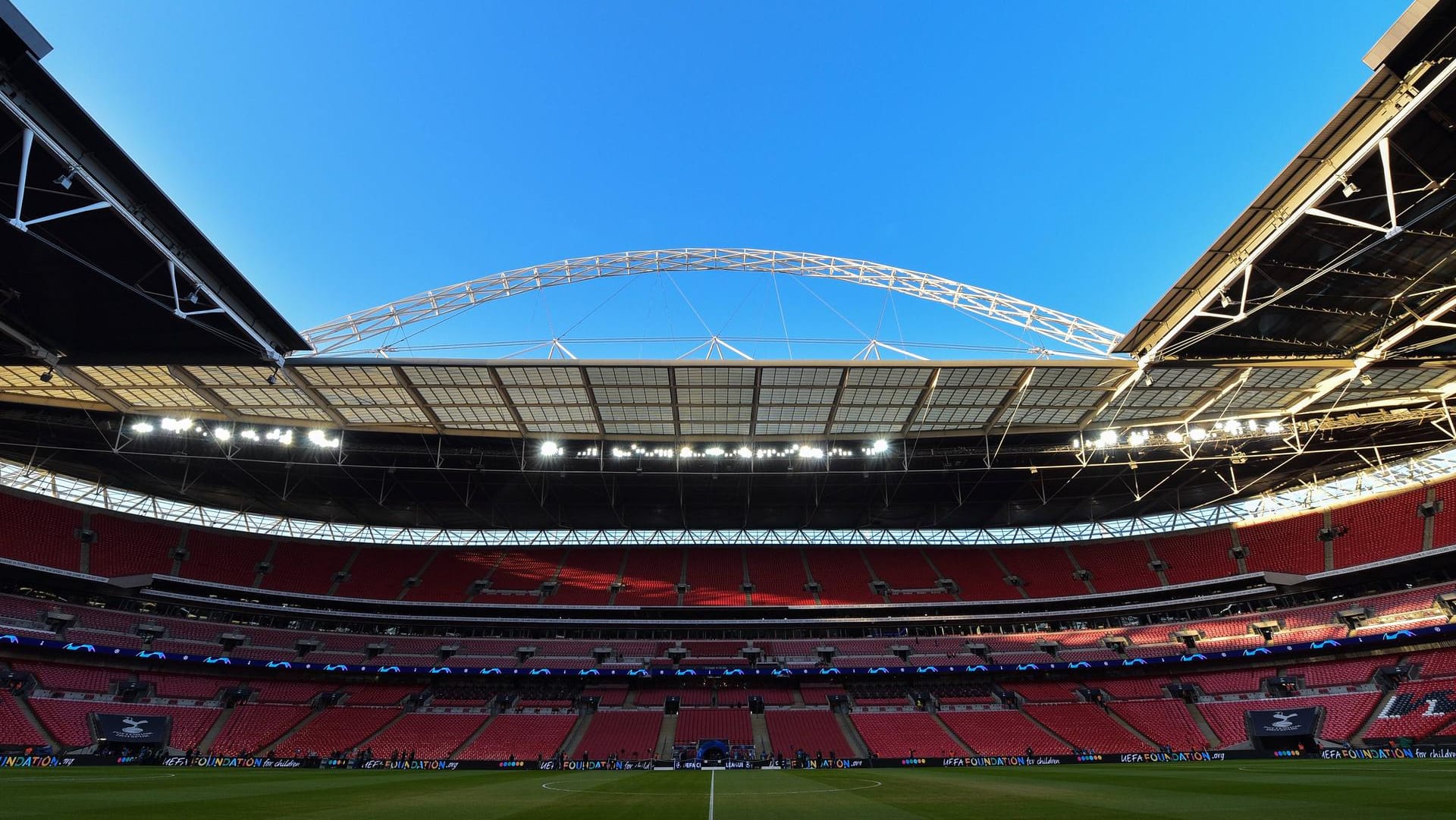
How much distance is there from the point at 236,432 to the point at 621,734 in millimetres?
27569

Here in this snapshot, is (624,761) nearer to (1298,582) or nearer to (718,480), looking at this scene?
(718,480)

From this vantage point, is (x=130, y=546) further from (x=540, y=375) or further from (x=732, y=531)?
(x=732, y=531)

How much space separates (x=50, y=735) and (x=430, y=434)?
73.8 ft

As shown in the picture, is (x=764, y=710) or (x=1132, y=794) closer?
(x=1132, y=794)

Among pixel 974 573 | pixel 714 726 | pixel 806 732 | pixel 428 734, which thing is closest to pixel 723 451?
pixel 714 726

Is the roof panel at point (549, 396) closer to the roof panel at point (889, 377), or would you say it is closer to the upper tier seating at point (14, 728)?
the roof panel at point (889, 377)

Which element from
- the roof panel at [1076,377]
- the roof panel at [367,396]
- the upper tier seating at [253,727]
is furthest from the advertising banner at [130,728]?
the roof panel at [1076,377]

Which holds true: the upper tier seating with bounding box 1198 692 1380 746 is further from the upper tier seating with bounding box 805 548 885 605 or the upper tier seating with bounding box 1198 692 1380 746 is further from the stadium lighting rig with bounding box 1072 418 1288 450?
the upper tier seating with bounding box 805 548 885 605

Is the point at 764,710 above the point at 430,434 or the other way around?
the other way around

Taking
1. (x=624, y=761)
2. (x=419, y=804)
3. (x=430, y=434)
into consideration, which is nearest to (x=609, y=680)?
(x=624, y=761)

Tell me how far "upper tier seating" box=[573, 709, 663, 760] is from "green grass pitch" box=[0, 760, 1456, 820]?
12313mm

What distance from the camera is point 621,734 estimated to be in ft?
133

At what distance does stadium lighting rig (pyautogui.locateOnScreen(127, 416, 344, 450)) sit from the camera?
33844 mm

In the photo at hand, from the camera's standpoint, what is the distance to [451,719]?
41.9 metres
